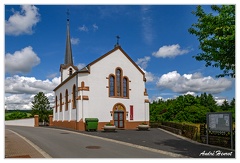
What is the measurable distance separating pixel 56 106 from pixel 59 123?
5.09m

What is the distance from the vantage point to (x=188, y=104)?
1247 inches

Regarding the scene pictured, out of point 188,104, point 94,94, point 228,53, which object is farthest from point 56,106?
point 228,53

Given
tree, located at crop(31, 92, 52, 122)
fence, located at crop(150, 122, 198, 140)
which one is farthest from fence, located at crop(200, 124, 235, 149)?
tree, located at crop(31, 92, 52, 122)

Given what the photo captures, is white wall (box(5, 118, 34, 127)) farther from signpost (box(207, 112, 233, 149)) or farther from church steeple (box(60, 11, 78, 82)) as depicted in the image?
signpost (box(207, 112, 233, 149))

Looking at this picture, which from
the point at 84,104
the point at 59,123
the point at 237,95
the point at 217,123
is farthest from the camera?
the point at 59,123

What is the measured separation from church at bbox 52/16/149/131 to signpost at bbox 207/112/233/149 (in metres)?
15.2

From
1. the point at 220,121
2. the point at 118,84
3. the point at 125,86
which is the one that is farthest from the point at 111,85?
the point at 220,121

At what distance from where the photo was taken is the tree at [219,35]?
11305mm

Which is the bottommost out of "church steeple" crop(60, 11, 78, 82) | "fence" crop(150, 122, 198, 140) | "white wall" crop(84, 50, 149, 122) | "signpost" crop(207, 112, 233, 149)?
"fence" crop(150, 122, 198, 140)

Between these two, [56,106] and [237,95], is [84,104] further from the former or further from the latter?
[237,95]

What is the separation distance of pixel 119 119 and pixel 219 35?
20.3 meters

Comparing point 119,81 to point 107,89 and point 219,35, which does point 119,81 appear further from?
point 219,35

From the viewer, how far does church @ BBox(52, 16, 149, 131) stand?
1125 inches

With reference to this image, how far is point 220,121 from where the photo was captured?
1484cm
